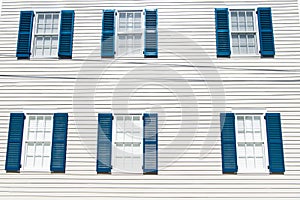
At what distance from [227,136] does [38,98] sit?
595cm

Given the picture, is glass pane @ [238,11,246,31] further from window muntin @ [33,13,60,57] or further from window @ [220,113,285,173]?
window muntin @ [33,13,60,57]

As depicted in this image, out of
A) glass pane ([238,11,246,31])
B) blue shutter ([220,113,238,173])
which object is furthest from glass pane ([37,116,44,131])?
glass pane ([238,11,246,31])

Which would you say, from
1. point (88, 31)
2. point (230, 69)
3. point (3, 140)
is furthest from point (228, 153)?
point (3, 140)

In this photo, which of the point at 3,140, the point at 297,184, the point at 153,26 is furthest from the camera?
the point at 153,26

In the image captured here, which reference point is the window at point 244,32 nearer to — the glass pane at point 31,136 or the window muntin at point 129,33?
the window muntin at point 129,33

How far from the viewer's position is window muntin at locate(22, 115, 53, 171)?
1220cm

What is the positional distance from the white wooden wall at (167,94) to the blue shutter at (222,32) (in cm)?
21

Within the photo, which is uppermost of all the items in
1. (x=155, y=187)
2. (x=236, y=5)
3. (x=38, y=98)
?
(x=236, y=5)

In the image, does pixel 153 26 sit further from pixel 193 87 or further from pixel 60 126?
pixel 60 126

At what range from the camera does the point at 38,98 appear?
41.5 ft

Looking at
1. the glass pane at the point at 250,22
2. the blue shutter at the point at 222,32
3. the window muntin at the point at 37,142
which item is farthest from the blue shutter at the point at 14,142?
the glass pane at the point at 250,22

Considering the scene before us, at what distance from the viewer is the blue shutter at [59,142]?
12.0 meters

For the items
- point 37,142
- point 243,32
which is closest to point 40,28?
point 37,142

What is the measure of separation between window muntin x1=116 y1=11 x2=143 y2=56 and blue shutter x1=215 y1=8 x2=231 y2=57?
8.17 feet
